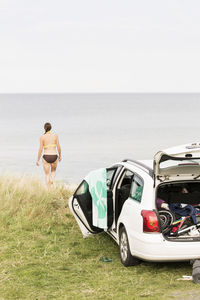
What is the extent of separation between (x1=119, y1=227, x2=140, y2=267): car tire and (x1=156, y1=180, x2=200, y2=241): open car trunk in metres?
0.57

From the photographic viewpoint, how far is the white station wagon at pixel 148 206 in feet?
24.0

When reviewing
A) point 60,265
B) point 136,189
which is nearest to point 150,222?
point 136,189

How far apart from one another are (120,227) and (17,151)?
4105cm

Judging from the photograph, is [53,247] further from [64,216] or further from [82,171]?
[82,171]

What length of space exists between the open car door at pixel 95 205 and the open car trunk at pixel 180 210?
2.66ft

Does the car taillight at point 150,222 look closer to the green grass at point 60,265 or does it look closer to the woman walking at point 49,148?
the green grass at point 60,265

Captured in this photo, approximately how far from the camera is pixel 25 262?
8.63 m

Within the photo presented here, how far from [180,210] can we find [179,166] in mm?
662

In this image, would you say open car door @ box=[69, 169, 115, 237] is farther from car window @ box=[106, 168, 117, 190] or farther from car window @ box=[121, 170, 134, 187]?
car window @ box=[121, 170, 134, 187]

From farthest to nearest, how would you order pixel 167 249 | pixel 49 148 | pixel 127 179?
pixel 49 148 → pixel 127 179 → pixel 167 249

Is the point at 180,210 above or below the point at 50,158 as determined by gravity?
below

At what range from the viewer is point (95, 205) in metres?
8.70

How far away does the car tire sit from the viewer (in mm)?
7977

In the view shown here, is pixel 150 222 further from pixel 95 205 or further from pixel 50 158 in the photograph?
pixel 50 158
